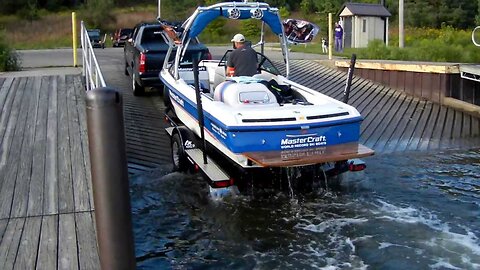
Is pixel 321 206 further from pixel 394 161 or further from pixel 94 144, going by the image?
pixel 94 144

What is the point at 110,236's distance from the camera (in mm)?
3426

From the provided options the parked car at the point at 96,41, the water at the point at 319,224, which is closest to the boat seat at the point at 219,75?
Result: the water at the point at 319,224

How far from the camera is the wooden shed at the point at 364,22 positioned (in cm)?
2730

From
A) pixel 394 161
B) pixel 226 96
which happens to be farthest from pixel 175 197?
pixel 394 161

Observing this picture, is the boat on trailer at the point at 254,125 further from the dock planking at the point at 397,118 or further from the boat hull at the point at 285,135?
the dock planking at the point at 397,118

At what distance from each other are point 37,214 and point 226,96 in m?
3.81

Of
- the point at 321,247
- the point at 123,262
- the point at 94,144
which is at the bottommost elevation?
the point at 321,247

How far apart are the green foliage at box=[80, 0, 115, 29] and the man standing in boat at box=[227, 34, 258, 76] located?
50.8 meters

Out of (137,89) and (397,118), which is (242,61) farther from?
(397,118)

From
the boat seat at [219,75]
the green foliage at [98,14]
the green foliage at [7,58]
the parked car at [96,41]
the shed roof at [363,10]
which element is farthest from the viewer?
the green foliage at [98,14]

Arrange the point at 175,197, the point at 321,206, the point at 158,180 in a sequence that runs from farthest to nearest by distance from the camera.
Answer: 1. the point at 158,180
2. the point at 175,197
3. the point at 321,206

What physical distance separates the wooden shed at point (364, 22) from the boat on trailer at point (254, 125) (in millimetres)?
17618

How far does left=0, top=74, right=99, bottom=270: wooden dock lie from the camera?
5.22m

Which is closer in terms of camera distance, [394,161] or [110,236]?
[110,236]
